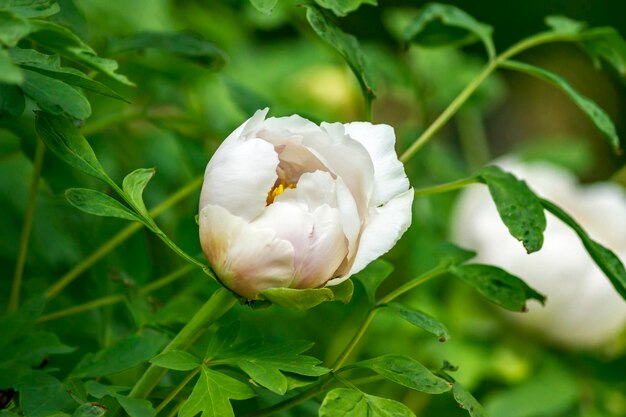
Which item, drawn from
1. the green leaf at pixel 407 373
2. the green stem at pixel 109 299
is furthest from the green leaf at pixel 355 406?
the green stem at pixel 109 299

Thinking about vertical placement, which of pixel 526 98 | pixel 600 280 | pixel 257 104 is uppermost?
pixel 257 104

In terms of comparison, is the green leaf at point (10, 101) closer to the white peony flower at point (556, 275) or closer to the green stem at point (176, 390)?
the green stem at point (176, 390)

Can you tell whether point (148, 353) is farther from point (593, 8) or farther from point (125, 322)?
point (593, 8)

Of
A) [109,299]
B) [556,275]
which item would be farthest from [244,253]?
[556,275]

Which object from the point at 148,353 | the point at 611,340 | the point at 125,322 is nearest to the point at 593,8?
the point at 611,340

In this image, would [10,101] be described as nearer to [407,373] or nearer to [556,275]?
[407,373]

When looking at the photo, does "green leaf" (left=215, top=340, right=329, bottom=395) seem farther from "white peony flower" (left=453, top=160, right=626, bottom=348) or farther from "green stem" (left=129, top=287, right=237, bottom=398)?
"white peony flower" (left=453, top=160, right=626, bottom=348)

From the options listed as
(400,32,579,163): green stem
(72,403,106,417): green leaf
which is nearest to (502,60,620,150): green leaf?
(400,32,579,163): green stem
